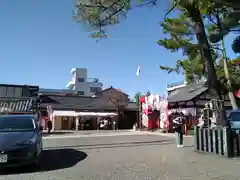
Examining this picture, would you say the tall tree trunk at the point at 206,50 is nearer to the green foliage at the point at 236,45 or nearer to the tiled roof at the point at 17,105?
the green foliage at the point at 236,45

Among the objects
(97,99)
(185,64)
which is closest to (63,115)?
(97,99)

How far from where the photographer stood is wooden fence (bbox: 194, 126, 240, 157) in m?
11.0

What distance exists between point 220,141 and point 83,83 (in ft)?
235

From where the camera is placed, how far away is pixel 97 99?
49844mm

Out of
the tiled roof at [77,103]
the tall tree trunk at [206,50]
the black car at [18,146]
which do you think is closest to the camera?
the black car at [18,146]

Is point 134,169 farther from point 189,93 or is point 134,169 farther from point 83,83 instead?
point 83,83

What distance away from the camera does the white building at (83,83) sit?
266 feet

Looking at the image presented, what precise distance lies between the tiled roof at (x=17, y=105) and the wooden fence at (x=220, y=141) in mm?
16817

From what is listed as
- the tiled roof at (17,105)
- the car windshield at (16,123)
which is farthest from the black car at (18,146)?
the tiled roof at (17,105)

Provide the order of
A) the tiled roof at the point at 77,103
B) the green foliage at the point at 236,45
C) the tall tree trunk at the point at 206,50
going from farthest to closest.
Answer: the tiled roof at the point at 77,103
the tall tree trunk at the point at 206,50
the green foliage at the point at 236,45

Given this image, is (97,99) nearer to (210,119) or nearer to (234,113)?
(234,113)

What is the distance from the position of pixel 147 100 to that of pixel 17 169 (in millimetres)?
29133

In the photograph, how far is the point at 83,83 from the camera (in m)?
81.6

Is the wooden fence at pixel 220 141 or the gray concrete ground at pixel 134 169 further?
the wooden fence at pixel 220 141
